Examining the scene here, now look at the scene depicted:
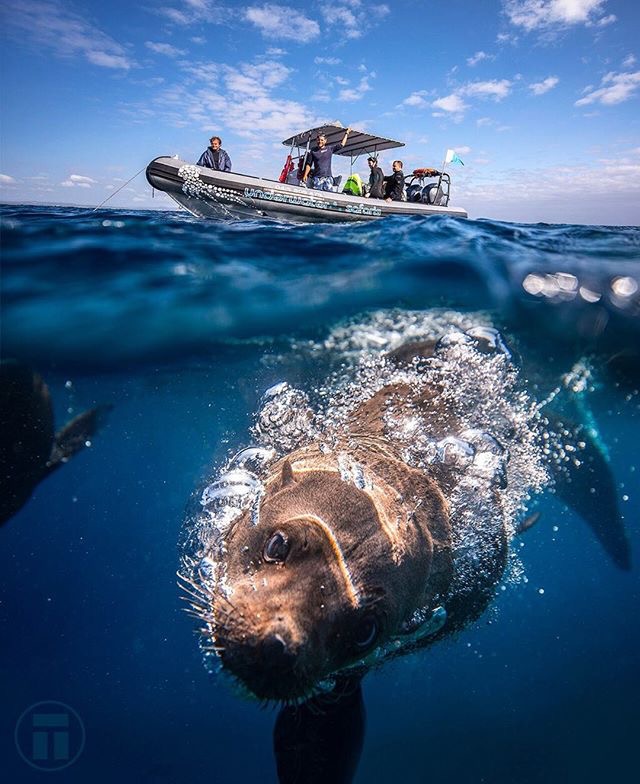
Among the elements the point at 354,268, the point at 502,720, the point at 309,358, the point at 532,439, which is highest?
the point at 354,268

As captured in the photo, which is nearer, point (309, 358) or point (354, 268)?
point (354, 268)

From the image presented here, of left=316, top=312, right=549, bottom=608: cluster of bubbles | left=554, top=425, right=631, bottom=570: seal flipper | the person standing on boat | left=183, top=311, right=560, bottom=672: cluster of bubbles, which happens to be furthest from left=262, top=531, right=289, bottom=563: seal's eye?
the person standing on boat

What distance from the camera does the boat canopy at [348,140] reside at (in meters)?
18.1

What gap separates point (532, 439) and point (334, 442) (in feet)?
16.3

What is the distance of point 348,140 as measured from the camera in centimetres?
1927

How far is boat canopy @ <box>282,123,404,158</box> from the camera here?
18125mm

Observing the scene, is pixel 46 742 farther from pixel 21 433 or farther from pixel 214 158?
pixel 214 158

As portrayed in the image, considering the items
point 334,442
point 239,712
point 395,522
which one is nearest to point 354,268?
point 334,442

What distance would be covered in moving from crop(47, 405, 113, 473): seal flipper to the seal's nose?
28.3ft

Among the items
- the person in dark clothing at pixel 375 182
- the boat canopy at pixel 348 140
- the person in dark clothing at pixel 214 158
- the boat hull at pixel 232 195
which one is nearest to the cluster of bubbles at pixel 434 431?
the boat hull at pixel 232 195

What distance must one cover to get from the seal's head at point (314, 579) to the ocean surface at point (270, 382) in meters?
0.65

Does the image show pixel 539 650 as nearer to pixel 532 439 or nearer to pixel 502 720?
pixel 502 720

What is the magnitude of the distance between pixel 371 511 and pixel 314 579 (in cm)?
87

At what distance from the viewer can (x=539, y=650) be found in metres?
21.1
